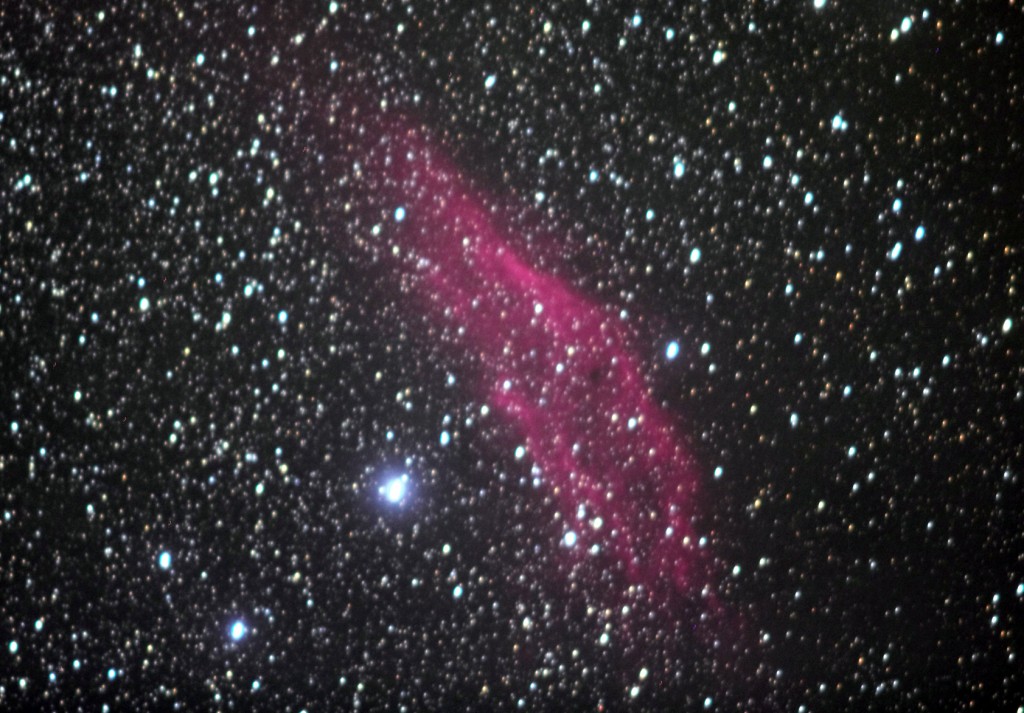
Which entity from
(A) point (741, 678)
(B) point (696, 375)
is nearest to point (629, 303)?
(B) point (696, 375)

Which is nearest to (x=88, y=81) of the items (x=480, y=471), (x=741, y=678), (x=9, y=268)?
(x=9, y=268)

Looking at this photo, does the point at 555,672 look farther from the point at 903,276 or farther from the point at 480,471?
the point at 903,276

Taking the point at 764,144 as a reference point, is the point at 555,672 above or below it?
below

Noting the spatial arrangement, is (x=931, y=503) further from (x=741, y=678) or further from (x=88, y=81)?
(x=88, y=81)

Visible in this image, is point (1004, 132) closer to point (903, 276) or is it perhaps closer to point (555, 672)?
point (903, 276)

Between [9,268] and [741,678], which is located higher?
[9,268]
